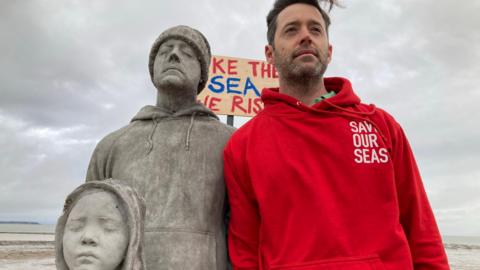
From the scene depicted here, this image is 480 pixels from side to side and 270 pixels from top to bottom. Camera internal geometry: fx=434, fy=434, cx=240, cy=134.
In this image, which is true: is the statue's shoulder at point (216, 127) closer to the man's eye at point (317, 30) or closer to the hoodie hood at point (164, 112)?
the hoodie hood at point (164, 112)

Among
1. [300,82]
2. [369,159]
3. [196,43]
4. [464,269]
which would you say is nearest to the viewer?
[369,159]

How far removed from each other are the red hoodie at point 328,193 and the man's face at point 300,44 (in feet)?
0.64

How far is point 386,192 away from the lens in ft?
8.02

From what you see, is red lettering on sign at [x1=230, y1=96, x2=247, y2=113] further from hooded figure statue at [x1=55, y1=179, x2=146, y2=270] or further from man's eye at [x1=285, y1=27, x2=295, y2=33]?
hooded figure statue at [x1=55, y1=179, x2=146, y2=270]

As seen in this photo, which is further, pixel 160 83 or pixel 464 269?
pixel 464 269

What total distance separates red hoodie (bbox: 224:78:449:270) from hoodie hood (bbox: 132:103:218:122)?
0.35 metres

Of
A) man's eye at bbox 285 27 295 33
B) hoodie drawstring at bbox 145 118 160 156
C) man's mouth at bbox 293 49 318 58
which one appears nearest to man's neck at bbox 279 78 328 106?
man's mouth at bbox 293 49 318 58

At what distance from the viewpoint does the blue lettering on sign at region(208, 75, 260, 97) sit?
6.17m

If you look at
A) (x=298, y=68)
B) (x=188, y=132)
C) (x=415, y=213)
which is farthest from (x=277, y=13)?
(x=415, y=213)

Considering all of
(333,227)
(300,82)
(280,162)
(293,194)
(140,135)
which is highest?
(300,82)

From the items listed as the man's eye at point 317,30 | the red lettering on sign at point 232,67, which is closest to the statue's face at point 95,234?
the man's eye at point 317,30

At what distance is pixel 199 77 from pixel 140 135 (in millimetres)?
569

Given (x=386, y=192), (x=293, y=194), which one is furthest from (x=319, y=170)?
(x=386, y=192)

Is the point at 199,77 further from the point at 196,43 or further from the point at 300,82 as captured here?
the point at 300,82
